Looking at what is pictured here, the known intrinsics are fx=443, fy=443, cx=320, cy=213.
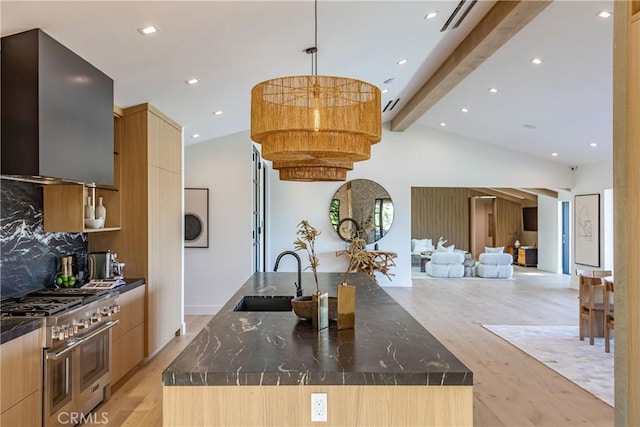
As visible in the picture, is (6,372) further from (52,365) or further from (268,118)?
(268,118)

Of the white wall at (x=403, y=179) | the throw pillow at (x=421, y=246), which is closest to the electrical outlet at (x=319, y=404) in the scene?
the white wall at (x=403, y=179)

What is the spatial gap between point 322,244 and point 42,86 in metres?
7.27

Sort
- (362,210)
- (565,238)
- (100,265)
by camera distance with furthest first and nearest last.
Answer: (565,238) < (362,210) < (100,265)

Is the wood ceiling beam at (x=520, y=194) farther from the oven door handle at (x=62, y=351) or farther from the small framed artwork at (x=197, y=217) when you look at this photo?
the oven door handle at (x=62, y=351)

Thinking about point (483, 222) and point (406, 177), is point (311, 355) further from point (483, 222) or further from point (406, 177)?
point (483, 222)

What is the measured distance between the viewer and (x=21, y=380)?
2.49 m

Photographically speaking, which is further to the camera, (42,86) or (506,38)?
(506,38)

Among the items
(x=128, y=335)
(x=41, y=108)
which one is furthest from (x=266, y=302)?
(x=41, y=108)

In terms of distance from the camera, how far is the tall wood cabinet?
14.8ft

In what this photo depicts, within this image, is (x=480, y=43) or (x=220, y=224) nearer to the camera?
(x=480, y=43)

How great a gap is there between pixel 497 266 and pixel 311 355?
10674 mm

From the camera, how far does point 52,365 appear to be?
2.74 metres

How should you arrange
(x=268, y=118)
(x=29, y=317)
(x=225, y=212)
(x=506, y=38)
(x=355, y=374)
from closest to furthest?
1. (x=355, y=374)
2. (x=268, y=118)
3. (x=29, y=317)
4. (x=506, y=38)
5. (x=225, y=212)

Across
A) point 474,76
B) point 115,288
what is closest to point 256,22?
point 115,288
